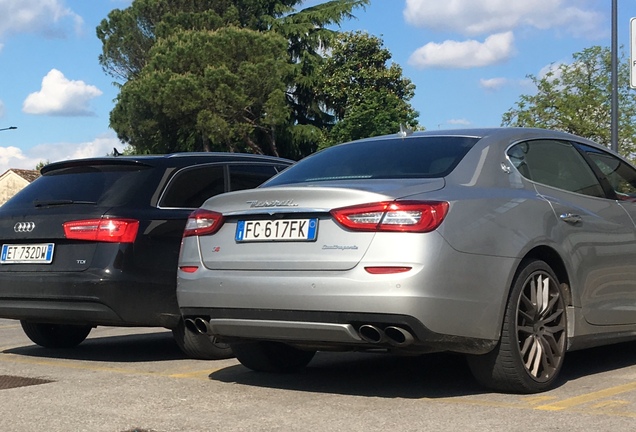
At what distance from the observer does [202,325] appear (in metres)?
6.00

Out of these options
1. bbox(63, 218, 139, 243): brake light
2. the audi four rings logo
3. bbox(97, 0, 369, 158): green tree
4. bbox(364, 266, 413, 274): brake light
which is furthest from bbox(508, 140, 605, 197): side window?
bbox(97, 0, 369, 158): green tree

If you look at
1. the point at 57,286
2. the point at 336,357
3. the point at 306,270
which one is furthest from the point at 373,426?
the point at 57,286

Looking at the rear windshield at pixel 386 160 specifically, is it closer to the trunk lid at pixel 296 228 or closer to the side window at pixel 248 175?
the trunk lid at pixel 296 228

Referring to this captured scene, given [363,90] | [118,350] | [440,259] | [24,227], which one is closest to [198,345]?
[118,350]

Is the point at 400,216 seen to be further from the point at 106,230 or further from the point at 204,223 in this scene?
the point at 106,230

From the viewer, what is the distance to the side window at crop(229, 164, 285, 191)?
8.60 metres

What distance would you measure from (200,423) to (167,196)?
305 cm

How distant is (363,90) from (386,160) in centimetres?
5460

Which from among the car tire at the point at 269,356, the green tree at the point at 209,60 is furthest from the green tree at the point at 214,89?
the car tire at the point at 269,356

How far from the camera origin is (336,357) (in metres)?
7.66

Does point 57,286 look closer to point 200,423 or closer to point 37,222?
point 37,222

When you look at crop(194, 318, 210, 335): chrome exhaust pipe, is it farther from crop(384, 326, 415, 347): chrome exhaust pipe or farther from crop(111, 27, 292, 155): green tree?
crop(111, 27, 292, 155): green tree

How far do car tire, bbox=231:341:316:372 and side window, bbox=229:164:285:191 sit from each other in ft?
6.95

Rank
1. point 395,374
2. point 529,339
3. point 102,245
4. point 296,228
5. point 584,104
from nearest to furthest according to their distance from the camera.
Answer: point 296,228 → point 529,339 → point 395,374 → point 102,245 → point 584,104
